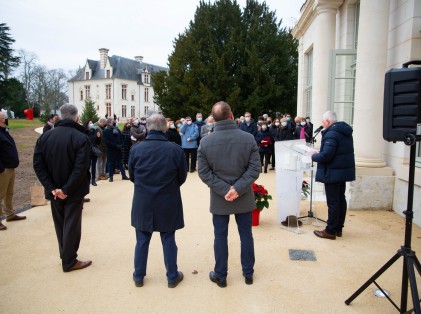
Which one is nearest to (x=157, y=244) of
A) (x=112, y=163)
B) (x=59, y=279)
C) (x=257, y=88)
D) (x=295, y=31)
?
(x=59, y=279)

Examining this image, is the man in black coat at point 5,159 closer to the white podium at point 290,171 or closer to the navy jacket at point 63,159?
the navy jacket at point 63,159

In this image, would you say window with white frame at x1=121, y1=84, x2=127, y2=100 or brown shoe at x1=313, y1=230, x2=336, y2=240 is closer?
brown shoe at x1=313, y1=230, x2=336, y2=240

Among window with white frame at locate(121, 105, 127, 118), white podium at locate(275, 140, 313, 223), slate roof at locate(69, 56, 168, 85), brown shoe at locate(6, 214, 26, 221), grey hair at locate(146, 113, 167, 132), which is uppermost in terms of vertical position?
slate roof at locate(69, 56, 168, 85)

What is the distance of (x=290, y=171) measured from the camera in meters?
5.76

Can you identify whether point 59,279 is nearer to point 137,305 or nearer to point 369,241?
point 137,305

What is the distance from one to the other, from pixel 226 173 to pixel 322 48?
7478 mm

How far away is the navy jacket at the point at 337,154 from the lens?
5070 millimetres

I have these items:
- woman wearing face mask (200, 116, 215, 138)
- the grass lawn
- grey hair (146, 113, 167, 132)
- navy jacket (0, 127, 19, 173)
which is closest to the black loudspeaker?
grey hair (146, 113, 167, 132)

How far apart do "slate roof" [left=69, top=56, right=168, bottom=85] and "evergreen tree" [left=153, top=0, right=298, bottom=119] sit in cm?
4159

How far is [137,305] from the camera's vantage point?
11.5 ft

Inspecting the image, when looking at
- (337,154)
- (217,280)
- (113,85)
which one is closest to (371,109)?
(337,154)

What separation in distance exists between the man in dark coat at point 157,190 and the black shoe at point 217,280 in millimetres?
432

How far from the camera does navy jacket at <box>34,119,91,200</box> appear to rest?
4.16 m

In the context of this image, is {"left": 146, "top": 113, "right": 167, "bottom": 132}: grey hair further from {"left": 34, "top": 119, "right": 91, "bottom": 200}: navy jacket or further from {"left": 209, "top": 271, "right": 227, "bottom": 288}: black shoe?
{"left": 209, "top": 271, "right": 227, "bottom": 288}: black shoe
